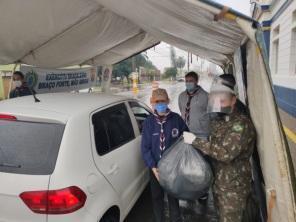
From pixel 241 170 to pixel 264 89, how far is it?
80 centimetres

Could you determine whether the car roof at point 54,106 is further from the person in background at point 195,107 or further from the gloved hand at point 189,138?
the person in background at point 195,107

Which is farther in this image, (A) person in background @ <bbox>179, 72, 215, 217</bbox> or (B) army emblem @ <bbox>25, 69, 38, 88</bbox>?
(B) army emblem @ <bbox>25, 69, 38, 88</bbox>

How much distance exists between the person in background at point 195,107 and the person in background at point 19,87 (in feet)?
10.8

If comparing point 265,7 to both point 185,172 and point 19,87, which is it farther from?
point 185,172

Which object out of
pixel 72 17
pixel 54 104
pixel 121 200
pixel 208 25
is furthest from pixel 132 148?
pixel 72 17

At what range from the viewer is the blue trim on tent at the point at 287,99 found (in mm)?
8727

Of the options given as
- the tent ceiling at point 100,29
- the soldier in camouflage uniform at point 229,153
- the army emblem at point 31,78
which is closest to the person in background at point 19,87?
the tent ceiling at point 100,29

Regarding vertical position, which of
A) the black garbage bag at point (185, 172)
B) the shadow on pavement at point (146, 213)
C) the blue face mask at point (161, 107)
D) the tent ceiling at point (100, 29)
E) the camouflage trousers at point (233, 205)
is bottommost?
the shadow on pavement at point (146, 213)

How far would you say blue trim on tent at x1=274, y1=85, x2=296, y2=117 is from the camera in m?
8.73

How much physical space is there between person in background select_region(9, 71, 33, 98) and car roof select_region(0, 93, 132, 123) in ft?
10.2

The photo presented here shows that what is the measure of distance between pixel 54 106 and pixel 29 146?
1.70 ft

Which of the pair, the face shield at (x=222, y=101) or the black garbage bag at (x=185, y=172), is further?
the black garbage bag at (x=185, y=172)

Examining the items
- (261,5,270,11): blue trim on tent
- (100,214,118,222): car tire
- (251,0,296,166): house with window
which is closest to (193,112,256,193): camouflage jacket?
(100,214,118,222): car tire

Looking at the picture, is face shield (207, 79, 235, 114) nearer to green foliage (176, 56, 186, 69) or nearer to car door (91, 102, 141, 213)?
car door (91, 102, 141, 213)
